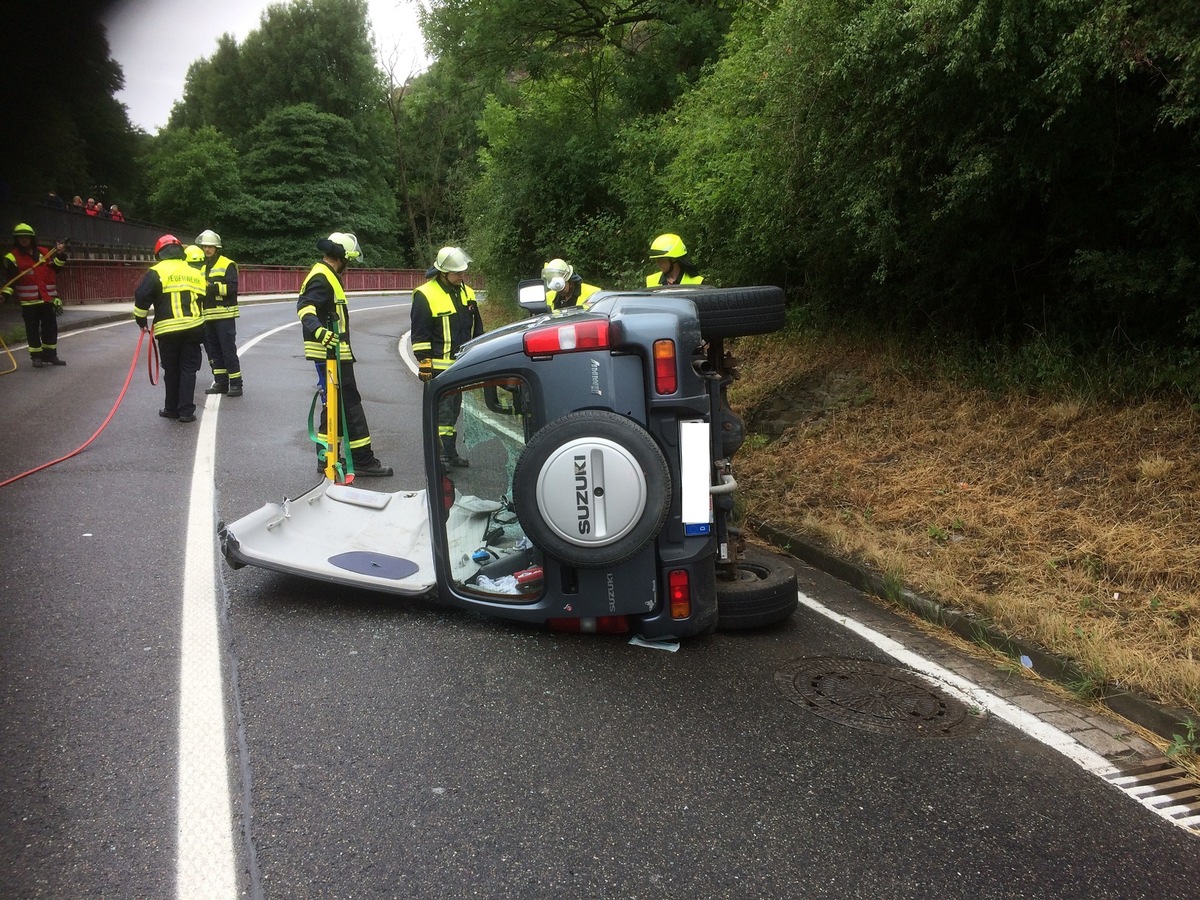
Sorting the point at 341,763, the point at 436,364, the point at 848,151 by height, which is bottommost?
the point at 341,763

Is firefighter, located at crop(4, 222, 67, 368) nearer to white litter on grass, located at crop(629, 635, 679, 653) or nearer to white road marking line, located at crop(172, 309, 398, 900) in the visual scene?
white road marking line, located at crop(172, 309, 398, 900)

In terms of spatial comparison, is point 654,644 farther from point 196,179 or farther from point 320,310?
point 196,179

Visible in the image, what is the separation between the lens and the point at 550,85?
67.0 ft

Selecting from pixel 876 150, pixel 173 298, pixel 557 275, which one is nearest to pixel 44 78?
pixel 557 275

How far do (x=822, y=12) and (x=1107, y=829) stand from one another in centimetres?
695

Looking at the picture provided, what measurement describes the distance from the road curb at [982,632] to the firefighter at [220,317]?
7.49m

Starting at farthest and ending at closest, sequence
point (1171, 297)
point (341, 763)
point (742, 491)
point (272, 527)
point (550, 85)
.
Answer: point (550, 85) → point (742, 491) → point (1171, 297) → point (272, 527) → point (341, 763)

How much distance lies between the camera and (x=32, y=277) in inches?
550

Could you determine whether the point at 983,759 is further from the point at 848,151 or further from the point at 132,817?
the point at 848,151

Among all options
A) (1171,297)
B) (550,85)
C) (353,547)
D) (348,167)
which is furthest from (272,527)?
(348,167)

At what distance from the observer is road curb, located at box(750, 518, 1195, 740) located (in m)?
4.16

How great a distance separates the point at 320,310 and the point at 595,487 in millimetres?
4803

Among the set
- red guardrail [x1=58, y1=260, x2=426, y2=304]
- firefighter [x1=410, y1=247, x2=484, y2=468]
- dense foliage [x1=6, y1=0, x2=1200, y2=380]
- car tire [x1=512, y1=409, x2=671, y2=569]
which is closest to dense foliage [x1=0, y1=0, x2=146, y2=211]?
dense foliage [x1=6, y1=0, x2=1200, y2=380]

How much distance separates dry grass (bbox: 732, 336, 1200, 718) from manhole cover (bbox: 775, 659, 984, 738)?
82 cm
